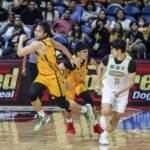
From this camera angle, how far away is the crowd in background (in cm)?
1511

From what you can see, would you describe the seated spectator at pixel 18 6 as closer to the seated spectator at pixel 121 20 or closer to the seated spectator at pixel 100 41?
the seated spectator at pixel 100 41

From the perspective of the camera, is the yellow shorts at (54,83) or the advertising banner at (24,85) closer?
the yellow shorts at (54,83)

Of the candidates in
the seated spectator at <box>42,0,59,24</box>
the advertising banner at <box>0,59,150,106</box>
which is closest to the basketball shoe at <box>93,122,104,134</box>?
the advertising banner at <box>0,59,150,106</box>

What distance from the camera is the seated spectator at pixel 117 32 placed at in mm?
15211

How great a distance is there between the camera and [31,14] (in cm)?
1641

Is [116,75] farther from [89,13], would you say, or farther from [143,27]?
[89,13]

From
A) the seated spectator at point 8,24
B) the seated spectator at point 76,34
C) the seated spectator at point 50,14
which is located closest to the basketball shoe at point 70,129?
the seated spectator at point 76,34

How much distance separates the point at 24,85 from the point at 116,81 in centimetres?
475

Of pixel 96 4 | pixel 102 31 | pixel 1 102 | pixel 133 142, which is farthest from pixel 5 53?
pixel 133 142

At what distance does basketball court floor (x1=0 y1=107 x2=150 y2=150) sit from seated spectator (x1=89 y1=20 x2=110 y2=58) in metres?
2.56

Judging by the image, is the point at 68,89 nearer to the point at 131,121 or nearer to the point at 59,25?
the point at 131,121

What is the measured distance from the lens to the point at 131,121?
11805 mm

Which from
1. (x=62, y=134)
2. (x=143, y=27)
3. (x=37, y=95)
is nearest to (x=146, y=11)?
(x=143, y=27)

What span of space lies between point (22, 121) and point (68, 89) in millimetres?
2024
